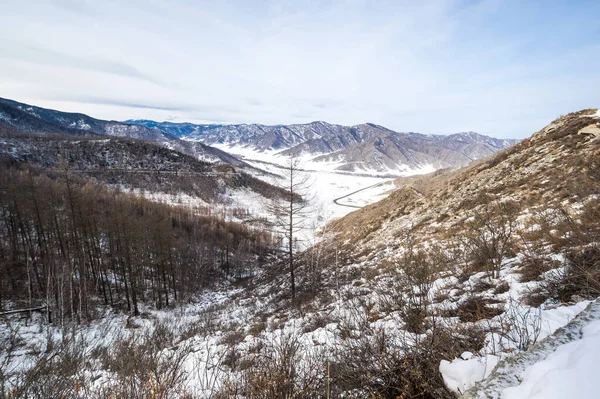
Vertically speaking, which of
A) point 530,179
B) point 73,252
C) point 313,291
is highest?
point 530,179

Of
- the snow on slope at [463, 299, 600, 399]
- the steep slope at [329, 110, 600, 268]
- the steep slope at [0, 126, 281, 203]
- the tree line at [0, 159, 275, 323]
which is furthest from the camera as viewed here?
the steep slope at [0, 126, 281, 203]

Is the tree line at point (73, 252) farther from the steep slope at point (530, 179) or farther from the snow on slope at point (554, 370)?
the snow on slope at point (554, 370)

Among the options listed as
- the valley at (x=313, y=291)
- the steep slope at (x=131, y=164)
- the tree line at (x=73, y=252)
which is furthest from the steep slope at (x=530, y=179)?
the steep slope at (x=131, y=164)

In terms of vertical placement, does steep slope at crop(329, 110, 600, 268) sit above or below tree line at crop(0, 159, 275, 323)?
above

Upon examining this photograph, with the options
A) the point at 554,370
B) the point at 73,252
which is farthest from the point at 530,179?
the point at 73,252

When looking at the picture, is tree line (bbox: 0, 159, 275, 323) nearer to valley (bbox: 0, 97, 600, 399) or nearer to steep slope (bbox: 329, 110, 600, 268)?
valley (bbox: 0, 97, 600, 399)

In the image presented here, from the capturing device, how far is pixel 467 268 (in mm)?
7656

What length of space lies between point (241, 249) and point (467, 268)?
146 ft

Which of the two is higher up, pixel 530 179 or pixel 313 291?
pixel 530 179

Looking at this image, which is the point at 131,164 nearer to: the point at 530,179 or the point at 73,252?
the point at 73,252

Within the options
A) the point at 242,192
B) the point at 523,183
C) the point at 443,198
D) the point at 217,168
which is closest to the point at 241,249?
the point at 443,198

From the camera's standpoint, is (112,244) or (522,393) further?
(112,244)

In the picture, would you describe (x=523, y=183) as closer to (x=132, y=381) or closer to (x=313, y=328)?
(x=313, y=328)

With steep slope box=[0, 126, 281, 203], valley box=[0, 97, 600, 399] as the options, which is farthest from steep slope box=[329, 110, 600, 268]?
steep slope box=[0, 126, 281, 203]
